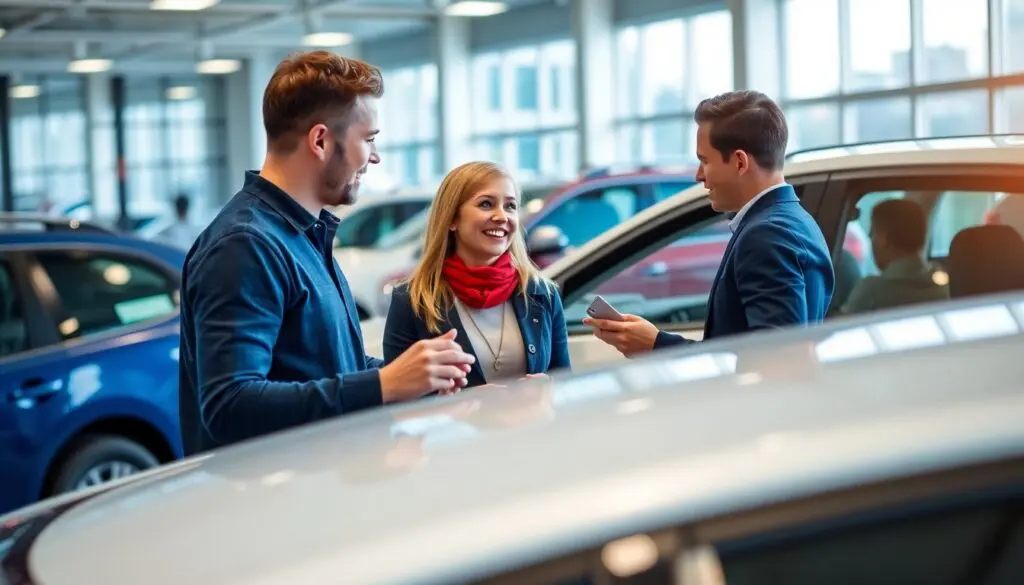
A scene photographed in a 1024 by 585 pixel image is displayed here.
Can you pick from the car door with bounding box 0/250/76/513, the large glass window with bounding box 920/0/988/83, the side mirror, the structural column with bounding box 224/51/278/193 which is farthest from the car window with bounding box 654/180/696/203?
the structural column with bounding box 224/51/278/193

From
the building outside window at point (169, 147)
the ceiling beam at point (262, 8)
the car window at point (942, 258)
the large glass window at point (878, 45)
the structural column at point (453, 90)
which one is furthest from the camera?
the building outside window at point (169, 147)

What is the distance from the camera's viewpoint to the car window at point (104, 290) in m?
6.20

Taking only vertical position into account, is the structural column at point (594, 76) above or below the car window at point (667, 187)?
above

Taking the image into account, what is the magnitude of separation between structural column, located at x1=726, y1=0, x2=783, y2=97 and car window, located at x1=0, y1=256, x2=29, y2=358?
15376mm

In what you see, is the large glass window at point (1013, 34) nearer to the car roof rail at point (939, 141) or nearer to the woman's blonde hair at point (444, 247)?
the car roof rail at point (939, 141)

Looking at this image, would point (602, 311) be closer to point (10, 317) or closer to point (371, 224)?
point (10, 317)

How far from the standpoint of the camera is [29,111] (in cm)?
4106

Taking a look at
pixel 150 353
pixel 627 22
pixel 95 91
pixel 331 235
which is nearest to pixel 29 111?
pixel 95 91

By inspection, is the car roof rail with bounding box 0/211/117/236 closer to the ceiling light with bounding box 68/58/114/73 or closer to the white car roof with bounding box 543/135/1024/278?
the white car roof with bounding box 543/135/1024/278

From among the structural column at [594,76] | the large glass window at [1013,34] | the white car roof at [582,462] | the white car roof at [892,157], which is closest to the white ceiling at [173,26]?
the structural column at [594,76]

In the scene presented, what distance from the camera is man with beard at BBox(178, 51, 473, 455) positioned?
2805 mm

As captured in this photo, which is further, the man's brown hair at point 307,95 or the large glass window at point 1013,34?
the large glass window at point 1013,34

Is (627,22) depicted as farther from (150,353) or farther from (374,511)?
(374,511)

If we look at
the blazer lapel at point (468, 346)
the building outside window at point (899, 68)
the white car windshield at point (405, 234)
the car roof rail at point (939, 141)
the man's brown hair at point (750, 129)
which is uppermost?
the building outside window at point (899, 68)
